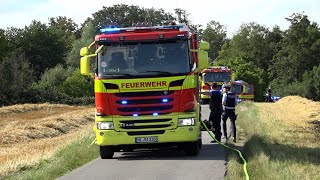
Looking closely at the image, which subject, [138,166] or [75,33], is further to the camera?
[75,33]

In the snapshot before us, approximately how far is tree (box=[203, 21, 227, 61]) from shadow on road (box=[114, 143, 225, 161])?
124 m

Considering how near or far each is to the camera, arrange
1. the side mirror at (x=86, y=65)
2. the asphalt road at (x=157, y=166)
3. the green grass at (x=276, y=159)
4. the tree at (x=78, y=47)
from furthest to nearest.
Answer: the tree at (x=78, y=47) → the side mirror at (x=86, y=65) → the asphalt road at (x=157, y=166) → the green grass at (x=276, y=159)

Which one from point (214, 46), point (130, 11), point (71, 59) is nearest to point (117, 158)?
point (130, 11)

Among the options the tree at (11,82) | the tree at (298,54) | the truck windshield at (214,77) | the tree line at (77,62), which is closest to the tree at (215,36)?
the tree line at (77,62)

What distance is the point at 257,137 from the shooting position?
18.7 meters

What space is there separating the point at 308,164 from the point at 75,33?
12317 centimetres

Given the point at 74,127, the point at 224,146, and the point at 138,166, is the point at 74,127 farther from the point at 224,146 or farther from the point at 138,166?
the point at 138,166

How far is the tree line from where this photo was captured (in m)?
63.1

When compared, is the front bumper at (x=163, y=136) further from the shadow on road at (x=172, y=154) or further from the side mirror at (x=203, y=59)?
the side mirror at (x=203, y=59)

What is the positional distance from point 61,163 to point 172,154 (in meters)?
3.48

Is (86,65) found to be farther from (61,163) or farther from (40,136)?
(40,136)

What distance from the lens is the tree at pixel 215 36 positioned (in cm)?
14138

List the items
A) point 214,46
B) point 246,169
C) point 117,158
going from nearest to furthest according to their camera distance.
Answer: point 246,169, point 117,158, point 214,46

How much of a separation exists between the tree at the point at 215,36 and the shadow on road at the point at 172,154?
12356 cm
